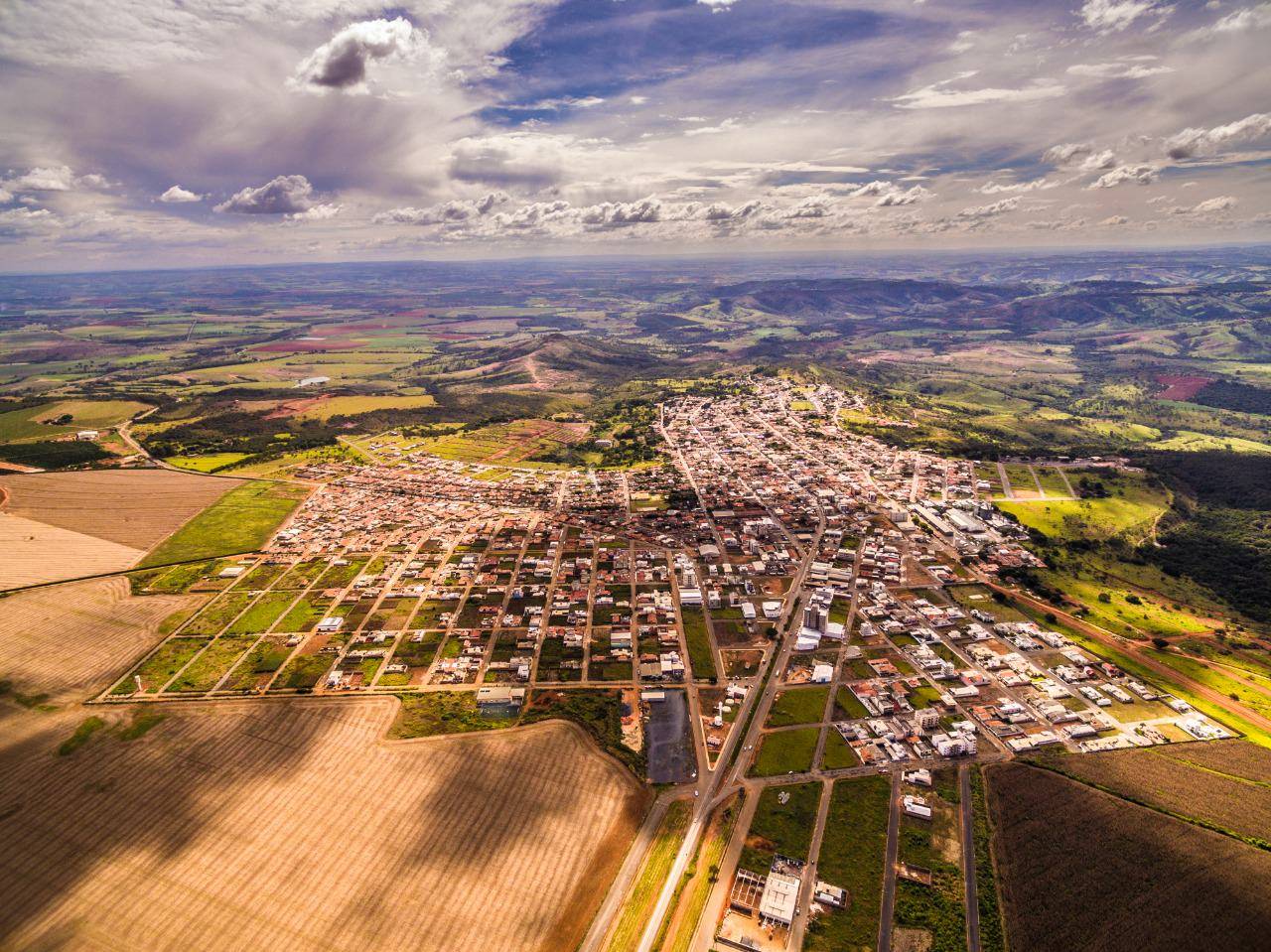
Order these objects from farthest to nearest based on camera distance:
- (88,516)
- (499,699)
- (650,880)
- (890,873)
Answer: (88,516)
(499,699)
(890,873)
(650,880)

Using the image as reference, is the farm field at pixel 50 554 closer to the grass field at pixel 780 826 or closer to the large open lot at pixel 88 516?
the large open lot at pixel 88 516

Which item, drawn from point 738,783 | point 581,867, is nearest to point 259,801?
point 581,867

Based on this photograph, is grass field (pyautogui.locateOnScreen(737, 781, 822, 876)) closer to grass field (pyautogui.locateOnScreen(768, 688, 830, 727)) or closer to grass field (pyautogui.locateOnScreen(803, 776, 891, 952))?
grass field (pyautogui.locateOnScreen(803, 776, 891, 952))

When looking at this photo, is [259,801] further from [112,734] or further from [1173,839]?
[1173,839]

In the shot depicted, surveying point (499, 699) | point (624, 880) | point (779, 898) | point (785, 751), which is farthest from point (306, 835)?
point (785, 751)

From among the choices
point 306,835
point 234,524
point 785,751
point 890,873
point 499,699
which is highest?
point 234,524

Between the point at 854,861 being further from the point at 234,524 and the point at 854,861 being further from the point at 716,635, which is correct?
the point at 234,524

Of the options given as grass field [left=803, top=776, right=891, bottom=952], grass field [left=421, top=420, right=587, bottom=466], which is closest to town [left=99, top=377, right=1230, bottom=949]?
grass field [left=803, top=776, right=891, bottom=952]

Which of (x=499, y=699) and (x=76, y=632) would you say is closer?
(x=499, y=699)
